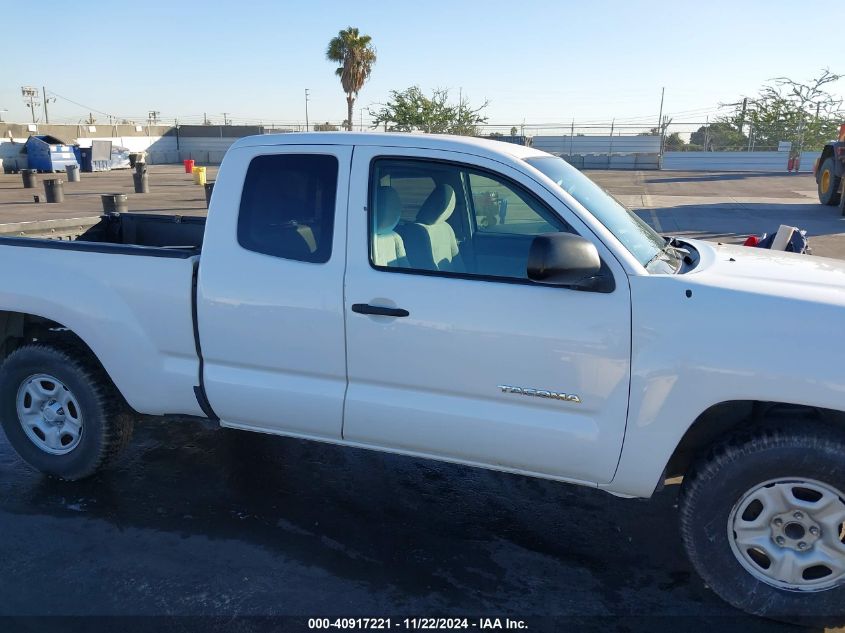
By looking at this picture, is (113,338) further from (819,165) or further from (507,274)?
(819,165)

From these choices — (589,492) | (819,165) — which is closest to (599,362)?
(589,492)

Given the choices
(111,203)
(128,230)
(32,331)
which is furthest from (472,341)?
(111,203)

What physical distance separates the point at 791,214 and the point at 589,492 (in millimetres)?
15849

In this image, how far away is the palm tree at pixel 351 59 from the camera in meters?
41.8

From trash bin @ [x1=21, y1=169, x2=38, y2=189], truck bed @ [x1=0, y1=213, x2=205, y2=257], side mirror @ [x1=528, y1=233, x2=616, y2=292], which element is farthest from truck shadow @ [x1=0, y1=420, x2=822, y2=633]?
trash bin @ [x1=21, y1=169, x2=38, y2=189]

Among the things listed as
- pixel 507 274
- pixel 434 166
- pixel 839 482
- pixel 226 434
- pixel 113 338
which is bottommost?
pixel 226 434

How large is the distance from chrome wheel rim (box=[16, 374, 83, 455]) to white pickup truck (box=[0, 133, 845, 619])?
2cm

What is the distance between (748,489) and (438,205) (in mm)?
1970

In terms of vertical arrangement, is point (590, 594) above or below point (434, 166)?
below

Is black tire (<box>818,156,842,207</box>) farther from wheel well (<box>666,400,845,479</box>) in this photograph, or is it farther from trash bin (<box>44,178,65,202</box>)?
trash bin (<box>44,178,65,202</box>)

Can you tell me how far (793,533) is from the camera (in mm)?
2793

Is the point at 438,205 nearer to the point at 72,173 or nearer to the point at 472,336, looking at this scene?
the point at 472,336

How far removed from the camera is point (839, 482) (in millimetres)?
2652

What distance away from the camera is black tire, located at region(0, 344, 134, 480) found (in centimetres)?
386
